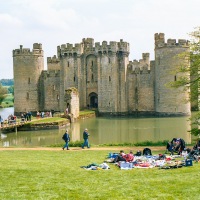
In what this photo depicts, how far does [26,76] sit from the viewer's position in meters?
49.2

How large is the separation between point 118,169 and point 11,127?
838 inches

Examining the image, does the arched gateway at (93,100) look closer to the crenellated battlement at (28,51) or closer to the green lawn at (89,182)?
the crenellated battlement at (28,51)

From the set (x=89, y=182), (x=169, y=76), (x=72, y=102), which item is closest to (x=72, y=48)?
(x=72, y=102)

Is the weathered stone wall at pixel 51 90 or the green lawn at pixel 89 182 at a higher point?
the weathered stone wall at pixel 51 90

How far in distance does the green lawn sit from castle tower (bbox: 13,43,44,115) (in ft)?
115

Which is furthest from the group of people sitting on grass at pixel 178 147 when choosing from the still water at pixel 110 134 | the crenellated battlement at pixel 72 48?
the crenellated battlement at pixel 72 48

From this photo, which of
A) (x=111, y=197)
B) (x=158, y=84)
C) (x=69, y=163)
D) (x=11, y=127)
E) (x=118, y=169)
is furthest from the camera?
(x=158, y=84)

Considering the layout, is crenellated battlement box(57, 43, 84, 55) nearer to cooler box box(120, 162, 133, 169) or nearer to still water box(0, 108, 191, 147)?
still water box(0, 108, 191, 147)

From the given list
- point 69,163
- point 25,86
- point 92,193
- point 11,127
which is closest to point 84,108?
point 25,86

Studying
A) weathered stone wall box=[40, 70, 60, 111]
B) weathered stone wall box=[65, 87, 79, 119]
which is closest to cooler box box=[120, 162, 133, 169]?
weathered stone wall box=[65, 87, 79, 119]

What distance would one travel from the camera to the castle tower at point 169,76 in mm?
43094

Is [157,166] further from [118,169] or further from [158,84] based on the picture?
[158,84]

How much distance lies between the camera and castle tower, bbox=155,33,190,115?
43.1 meters

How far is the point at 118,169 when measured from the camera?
1350cm
